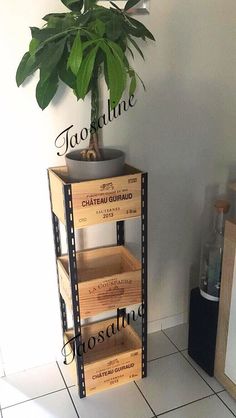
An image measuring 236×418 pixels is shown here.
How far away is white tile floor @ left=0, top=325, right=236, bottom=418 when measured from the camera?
1.40 meters

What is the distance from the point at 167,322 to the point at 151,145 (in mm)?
913

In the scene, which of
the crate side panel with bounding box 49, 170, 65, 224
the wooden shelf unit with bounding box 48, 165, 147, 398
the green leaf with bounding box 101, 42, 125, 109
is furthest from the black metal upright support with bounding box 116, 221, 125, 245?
the green leaf with bounding box 101, 42, 125, 109

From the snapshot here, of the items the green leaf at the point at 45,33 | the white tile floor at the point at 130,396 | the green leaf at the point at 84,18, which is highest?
the green leaf at the point at 84,18

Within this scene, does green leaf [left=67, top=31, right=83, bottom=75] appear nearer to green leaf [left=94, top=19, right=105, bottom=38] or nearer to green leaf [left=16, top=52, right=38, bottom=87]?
green leaf [left=94, top=19, right=105, bottom=38]

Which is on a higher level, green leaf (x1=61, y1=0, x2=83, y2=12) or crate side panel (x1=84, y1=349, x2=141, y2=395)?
green leaf (x1=61, y1=0, x2=83, y2=12)

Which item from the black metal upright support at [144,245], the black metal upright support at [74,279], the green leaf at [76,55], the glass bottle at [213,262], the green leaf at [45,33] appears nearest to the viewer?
the green leaf at [76,55]

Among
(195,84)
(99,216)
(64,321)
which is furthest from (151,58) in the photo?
(64,321)

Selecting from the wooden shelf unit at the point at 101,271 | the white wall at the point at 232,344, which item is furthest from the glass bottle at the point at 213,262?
the wooden shelf unit at the point at 101,271

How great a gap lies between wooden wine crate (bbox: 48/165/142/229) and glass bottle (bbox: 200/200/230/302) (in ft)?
1.37

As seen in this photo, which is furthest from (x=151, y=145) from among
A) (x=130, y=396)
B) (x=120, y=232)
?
(x=130, y=396)

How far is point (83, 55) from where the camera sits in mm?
999

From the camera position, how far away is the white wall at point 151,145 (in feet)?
4.32

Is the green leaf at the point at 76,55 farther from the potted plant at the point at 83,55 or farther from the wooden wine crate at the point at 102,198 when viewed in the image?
the wooden wine crate at the point at 102,198

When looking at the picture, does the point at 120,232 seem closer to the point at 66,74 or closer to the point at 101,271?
the point at 101,271
